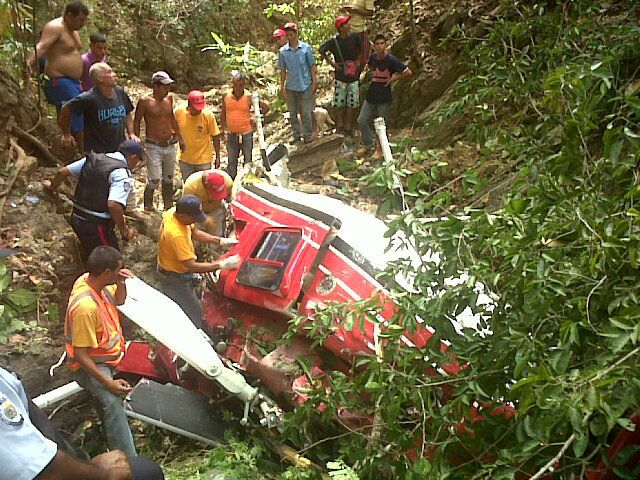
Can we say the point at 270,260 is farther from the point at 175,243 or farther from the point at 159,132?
the point at 159,132

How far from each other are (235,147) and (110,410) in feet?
14.7

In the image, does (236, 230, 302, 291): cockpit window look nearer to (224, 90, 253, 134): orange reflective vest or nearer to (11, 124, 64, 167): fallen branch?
(224, 90, 253, 134): orange reflective vest

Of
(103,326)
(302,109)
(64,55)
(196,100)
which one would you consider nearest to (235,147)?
(196,100)

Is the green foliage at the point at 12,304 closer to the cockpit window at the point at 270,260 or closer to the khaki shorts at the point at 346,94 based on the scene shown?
the cockpit window at the point at 270,260

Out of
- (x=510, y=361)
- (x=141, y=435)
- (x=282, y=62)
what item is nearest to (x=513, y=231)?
(x=510, y=361)

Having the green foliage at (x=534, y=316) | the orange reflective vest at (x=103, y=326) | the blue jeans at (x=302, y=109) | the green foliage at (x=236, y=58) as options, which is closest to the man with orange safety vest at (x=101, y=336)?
the orange reflective vest at (x=103, y=326)

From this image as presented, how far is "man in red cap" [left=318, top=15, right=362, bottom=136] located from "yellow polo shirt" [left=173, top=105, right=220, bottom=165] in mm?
2452

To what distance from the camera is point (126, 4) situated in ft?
38.2

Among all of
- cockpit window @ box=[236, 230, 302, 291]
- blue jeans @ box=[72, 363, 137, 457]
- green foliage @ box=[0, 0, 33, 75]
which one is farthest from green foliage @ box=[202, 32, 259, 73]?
blue jeans @ box=[72, 363, 137, 457]

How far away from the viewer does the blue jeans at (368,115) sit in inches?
331

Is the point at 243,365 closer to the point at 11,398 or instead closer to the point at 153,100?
the point at 11,398

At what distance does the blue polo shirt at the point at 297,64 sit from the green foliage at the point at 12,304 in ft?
14.4

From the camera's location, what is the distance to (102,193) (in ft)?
16.4

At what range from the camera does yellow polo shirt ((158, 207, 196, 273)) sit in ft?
16.2
